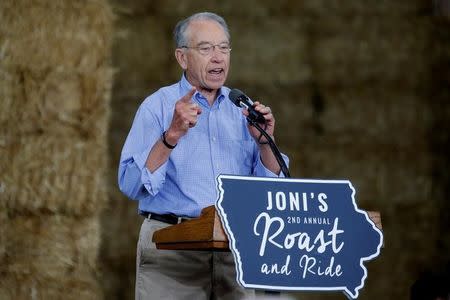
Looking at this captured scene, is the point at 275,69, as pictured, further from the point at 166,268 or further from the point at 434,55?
the point at 166,268

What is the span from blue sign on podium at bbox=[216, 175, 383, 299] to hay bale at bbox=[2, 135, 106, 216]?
1621 mm

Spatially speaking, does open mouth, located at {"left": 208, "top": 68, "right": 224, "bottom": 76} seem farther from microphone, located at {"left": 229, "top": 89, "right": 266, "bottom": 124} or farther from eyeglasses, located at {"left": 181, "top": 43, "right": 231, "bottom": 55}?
microphone, located at {"left": 229, "top": 89, "right": 266, "bottom": 124}

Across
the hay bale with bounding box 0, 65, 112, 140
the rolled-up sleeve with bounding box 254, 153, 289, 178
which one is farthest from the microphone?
the hay bale with bounding box 0, 65, 112, 140

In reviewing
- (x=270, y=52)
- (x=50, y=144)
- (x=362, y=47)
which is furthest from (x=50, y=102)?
(x=362, y=47)

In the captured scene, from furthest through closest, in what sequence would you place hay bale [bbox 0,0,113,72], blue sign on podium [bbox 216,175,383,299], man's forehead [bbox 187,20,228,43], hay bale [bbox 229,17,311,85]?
hay bale [bbox 229,17,311,85] < hay bale [bbox 0,0,113,72] < man's forehead [bbox 187,20,228,43] < blue sign on podium [bbox 216,175,383,299]

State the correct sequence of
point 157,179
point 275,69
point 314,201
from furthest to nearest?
1. point 275,69
2. point 157,179
3. point 314,201

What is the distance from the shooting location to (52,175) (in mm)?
3580

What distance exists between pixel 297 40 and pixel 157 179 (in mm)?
1681

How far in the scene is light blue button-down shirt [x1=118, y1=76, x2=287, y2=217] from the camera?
2.40 meters

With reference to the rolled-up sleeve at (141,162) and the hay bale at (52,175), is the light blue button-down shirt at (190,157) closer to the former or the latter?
the rolled-up sleeve at (141,162)

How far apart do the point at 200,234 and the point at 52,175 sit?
160 cm

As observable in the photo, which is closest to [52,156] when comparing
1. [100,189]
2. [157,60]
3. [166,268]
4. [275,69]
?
[100,189]

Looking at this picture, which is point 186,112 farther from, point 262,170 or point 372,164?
point 372,164

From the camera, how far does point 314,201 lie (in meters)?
2.06
